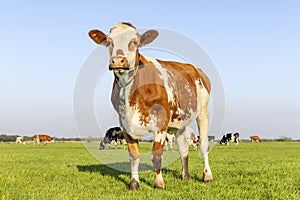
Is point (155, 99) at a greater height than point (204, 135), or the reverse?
point (155, 99)

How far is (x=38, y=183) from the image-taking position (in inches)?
320

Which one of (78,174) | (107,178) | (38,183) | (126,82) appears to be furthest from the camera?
(78,174)

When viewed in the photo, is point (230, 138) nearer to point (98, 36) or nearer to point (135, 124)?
point (135, 124)

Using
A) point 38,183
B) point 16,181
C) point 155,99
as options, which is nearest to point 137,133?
point 155,99

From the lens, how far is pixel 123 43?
6641mm

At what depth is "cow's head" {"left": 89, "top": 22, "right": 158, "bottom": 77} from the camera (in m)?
6.37

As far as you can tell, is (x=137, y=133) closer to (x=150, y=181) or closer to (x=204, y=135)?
(x=150, y=181)

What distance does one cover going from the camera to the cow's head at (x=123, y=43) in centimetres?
637

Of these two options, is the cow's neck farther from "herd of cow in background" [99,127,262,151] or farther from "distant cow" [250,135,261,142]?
"distant cow" [250,135,261,142]

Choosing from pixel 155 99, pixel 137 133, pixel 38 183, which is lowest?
pixel 38 183

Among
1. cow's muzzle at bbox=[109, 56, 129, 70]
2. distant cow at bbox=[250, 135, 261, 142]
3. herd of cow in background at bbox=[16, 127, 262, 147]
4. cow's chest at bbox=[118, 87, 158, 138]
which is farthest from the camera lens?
distant cow at bbox=[250, 135, 261, 142]

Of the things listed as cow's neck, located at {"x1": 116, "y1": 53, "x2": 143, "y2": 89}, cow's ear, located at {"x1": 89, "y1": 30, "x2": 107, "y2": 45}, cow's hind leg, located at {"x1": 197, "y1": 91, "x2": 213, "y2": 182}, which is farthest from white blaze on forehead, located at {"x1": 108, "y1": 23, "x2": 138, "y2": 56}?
cow's hind leg, located at {"x1": 197, "y1": 91, "x2": 213, "y2": 182}

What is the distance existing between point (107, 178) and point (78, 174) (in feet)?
4.60

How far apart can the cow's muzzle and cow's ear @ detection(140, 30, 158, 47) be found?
3.31 ft
